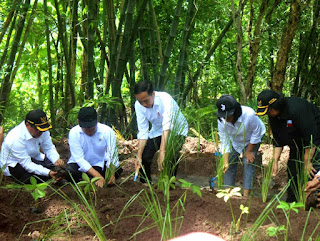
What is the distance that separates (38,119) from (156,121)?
126 cm

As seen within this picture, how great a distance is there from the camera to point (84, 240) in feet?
11.3

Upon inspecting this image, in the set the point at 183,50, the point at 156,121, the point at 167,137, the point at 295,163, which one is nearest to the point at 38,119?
the point at 156,121

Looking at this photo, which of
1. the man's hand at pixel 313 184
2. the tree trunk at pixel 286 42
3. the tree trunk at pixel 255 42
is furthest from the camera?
the tree trunk at pixel 255 42

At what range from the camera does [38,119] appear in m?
4.95

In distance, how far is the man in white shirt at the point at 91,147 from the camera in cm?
490

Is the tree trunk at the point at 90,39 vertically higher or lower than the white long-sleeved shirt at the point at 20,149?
higher

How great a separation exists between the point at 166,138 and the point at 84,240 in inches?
61.6

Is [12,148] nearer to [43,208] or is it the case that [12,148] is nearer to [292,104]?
[43,208]

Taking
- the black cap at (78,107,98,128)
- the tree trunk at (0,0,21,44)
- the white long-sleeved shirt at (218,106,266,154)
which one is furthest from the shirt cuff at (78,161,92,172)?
the tree trunk at (0,0,21,44)

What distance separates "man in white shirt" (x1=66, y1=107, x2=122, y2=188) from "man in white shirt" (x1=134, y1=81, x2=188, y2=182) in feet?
1.06

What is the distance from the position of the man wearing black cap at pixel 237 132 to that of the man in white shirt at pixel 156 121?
16.4 inches

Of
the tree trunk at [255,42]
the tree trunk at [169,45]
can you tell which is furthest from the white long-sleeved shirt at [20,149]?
the tree trunk at [255,42]

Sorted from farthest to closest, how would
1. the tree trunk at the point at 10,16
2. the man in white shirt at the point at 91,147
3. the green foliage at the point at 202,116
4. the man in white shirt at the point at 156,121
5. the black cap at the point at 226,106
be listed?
1. the green foliage at the point at 202,116
2. the tree trunk at the point at 10,16
3. the man in white shirt at the point at 91,147
4. the man in white shirt at the point at 156,121
5. the black cap at the point at 226,106

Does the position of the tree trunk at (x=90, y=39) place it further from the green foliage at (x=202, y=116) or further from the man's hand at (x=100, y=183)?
the man's hand at (x=100, y=183)
